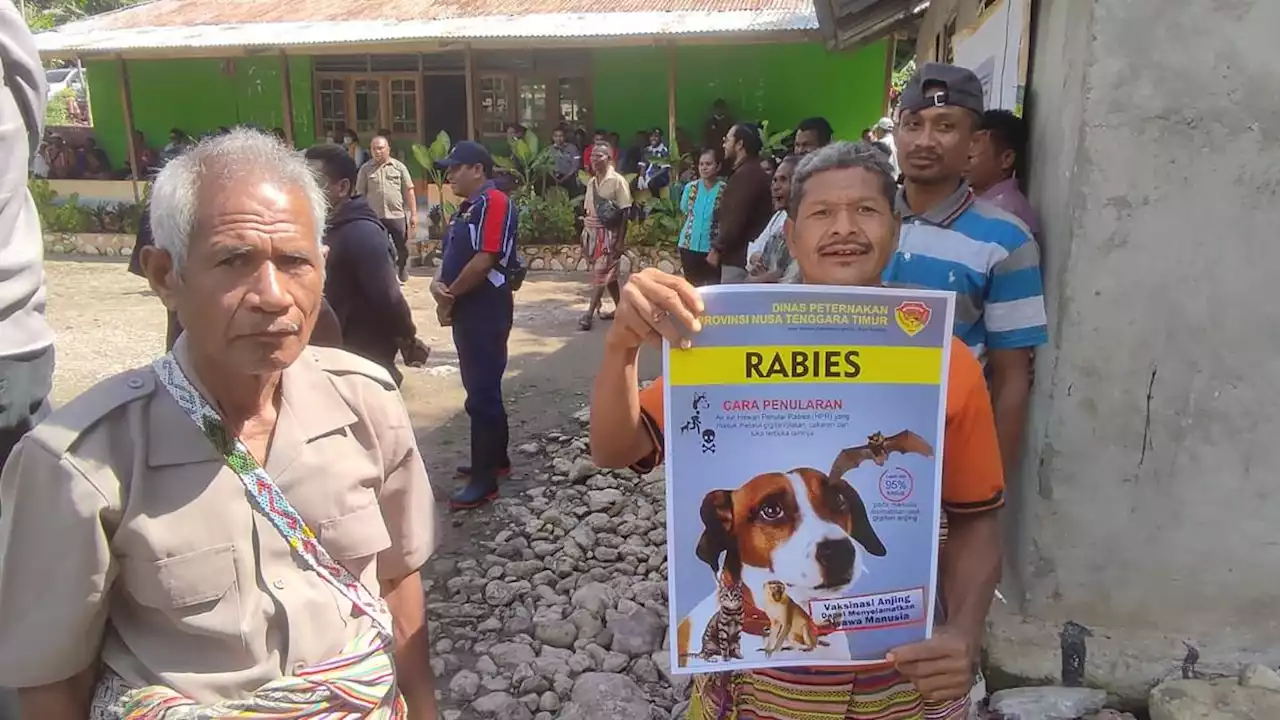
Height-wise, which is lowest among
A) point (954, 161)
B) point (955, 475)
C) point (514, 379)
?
point (514, 379)

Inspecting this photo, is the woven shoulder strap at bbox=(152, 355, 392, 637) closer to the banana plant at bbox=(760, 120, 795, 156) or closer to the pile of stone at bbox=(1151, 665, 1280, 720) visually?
the pile of stone at bbox=(1151, 665, 1280, 720)

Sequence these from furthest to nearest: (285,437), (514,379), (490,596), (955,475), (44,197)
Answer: (44,197) < (514,379) < (490,596) < (955,475) < (285,437)

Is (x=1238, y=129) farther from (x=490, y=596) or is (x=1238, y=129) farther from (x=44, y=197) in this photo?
(x=44, y=197)

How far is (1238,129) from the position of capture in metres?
2.29

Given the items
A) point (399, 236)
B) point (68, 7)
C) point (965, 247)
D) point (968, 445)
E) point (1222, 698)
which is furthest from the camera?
point (68, 7)

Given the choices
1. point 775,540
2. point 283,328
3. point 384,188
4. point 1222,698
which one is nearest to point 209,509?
point 283,328

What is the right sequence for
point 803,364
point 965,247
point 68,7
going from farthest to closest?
point 68,7
point 965,247
point 803,364

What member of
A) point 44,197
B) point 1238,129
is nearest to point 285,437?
point 1238,129

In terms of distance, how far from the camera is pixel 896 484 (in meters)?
1.46

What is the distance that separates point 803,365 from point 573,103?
44.8 ft

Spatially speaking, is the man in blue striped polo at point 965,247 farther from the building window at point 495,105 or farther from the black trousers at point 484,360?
the building window at point 495,105

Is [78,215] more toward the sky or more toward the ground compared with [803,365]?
more toward the ground

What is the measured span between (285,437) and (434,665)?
82.9 inches

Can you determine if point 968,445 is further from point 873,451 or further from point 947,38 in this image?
point 947,38
